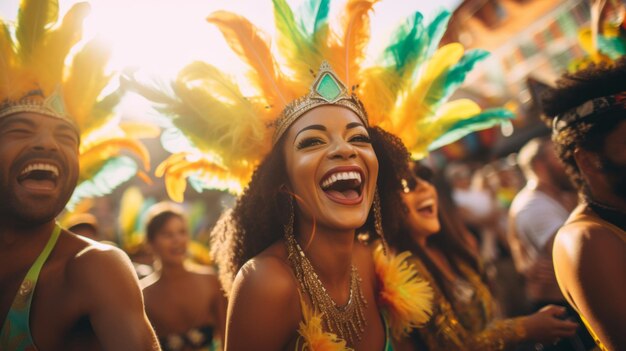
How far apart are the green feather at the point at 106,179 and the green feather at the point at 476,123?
2038 mm

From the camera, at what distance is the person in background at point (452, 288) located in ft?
8.55

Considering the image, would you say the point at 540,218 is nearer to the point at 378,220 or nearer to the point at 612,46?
the point at 612,46

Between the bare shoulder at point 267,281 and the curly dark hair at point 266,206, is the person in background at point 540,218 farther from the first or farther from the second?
the bare shoulder at point 267,281

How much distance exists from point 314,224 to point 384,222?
2.26 feet

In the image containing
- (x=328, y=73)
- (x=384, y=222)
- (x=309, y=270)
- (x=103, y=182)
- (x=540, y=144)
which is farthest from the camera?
(x=540, y=144)

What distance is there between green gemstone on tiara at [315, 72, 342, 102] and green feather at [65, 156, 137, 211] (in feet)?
4.77

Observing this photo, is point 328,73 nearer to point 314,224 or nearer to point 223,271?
point 314,224

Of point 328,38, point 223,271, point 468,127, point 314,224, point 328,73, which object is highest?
point 328,38

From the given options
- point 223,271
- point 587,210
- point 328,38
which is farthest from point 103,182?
point 587,210

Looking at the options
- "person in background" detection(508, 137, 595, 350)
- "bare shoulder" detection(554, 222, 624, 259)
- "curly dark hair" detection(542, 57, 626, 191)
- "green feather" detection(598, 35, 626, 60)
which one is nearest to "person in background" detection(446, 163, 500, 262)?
"person in background" detection(508, 137, 595, 350)

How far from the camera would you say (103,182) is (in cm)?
288

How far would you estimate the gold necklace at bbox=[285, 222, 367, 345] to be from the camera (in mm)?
2086

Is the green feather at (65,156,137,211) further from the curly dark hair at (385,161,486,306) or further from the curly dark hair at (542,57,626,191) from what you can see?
the curly dark hair at (542,57,626,191)

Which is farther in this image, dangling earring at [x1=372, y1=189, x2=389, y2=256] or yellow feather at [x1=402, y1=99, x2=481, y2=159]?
yellow feather at [x1=402, y1=99, x2=481, y2=159]
